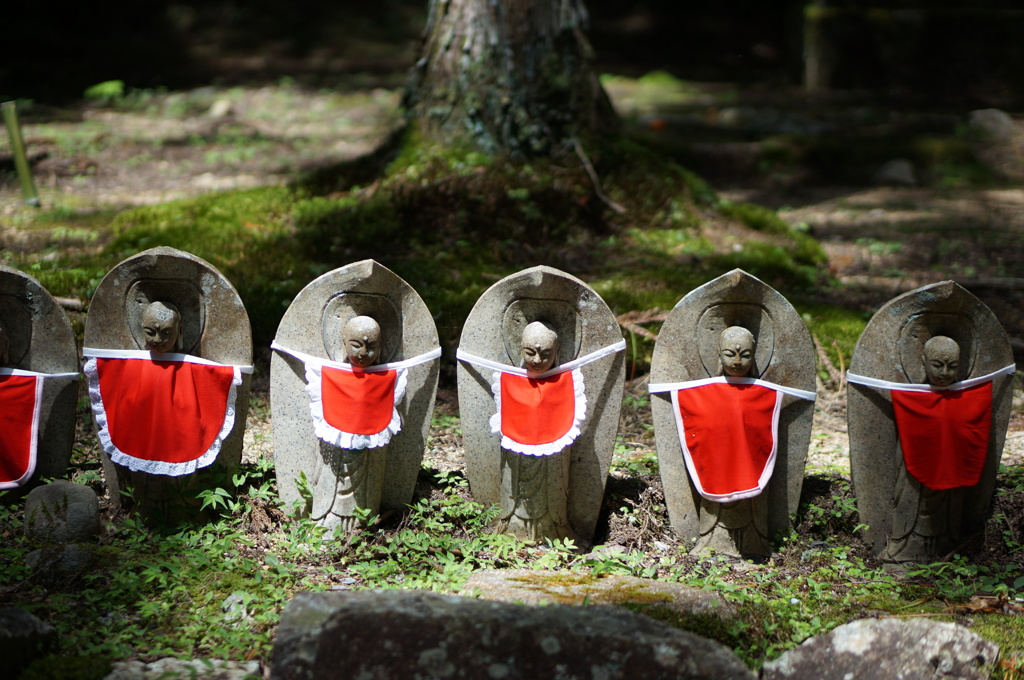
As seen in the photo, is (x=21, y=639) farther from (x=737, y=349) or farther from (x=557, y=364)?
(x=737, y=349)

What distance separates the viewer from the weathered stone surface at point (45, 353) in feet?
13.1

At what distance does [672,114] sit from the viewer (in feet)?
44.7

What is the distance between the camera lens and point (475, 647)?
8.79 feet

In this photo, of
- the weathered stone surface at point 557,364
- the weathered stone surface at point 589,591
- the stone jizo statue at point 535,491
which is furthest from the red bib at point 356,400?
the weathered stone surface at point 589,591

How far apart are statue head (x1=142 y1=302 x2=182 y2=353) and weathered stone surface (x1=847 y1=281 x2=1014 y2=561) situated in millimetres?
3069

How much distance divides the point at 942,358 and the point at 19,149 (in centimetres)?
735

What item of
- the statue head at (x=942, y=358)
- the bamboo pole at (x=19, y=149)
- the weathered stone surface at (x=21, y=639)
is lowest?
the weathered stone surface at (x=21, y=639)

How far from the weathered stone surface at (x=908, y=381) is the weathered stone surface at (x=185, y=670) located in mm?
2813

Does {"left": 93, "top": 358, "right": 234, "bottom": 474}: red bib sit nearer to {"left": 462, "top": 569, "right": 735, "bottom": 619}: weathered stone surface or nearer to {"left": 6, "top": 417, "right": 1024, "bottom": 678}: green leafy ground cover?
{"left": 6, "top": 417, "right": 1024, "bottom": 678}: green leafy ground cover

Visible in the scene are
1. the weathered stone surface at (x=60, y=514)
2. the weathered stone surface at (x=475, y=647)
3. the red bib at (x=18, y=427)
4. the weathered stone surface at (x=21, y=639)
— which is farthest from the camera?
the red bib at (x=18, y=427)

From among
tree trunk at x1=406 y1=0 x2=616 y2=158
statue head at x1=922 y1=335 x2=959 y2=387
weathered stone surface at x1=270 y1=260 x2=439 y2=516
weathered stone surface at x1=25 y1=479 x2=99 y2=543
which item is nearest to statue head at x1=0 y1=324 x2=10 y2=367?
weathered stone surface at x1=25 y1=479 x2=99 y2=543

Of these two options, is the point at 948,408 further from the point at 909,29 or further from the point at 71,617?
the point at 909,29

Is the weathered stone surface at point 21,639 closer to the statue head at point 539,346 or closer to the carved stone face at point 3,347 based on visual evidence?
the carved stone face at point 3,347

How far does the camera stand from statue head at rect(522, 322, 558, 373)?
3.90 meters
